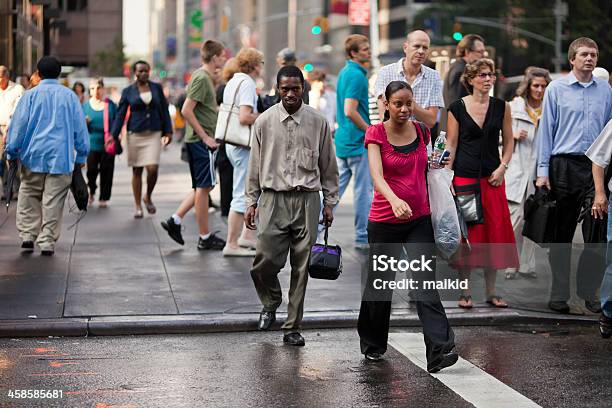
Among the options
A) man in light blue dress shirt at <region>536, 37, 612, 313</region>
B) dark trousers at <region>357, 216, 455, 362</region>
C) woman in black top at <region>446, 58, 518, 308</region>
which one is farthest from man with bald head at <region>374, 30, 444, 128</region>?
dark trousers at <region>357, 216, 455, 362</region>

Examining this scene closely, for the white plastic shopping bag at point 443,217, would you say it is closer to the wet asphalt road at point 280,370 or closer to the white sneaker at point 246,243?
the wet asphalt road at point 280,370

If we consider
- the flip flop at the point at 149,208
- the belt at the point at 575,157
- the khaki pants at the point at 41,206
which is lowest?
the flip flop at the point at 149,208

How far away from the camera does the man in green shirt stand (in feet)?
40.4

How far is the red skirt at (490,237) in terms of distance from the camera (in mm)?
9102

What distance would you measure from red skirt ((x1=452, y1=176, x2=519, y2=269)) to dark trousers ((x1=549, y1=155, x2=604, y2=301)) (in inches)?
17.7

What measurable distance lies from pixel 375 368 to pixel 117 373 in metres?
1.52

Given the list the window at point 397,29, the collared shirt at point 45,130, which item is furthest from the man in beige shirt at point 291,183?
the window at point 397,29

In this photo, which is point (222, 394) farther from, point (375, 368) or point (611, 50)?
point (611, 50)

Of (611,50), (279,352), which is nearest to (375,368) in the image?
(279,352)

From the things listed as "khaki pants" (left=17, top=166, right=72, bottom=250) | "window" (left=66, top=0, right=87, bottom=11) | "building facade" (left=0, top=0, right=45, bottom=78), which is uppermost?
"window" (left=66, top=0, right=87, bottom=11)

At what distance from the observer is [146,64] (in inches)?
590

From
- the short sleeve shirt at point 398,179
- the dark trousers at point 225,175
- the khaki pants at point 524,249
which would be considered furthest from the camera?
the dark trousers at point 225,175

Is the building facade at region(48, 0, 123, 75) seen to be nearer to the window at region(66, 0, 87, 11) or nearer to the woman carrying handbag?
the window at region(66, 0, 87, 11)

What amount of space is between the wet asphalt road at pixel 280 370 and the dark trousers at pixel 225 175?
5182 mm
